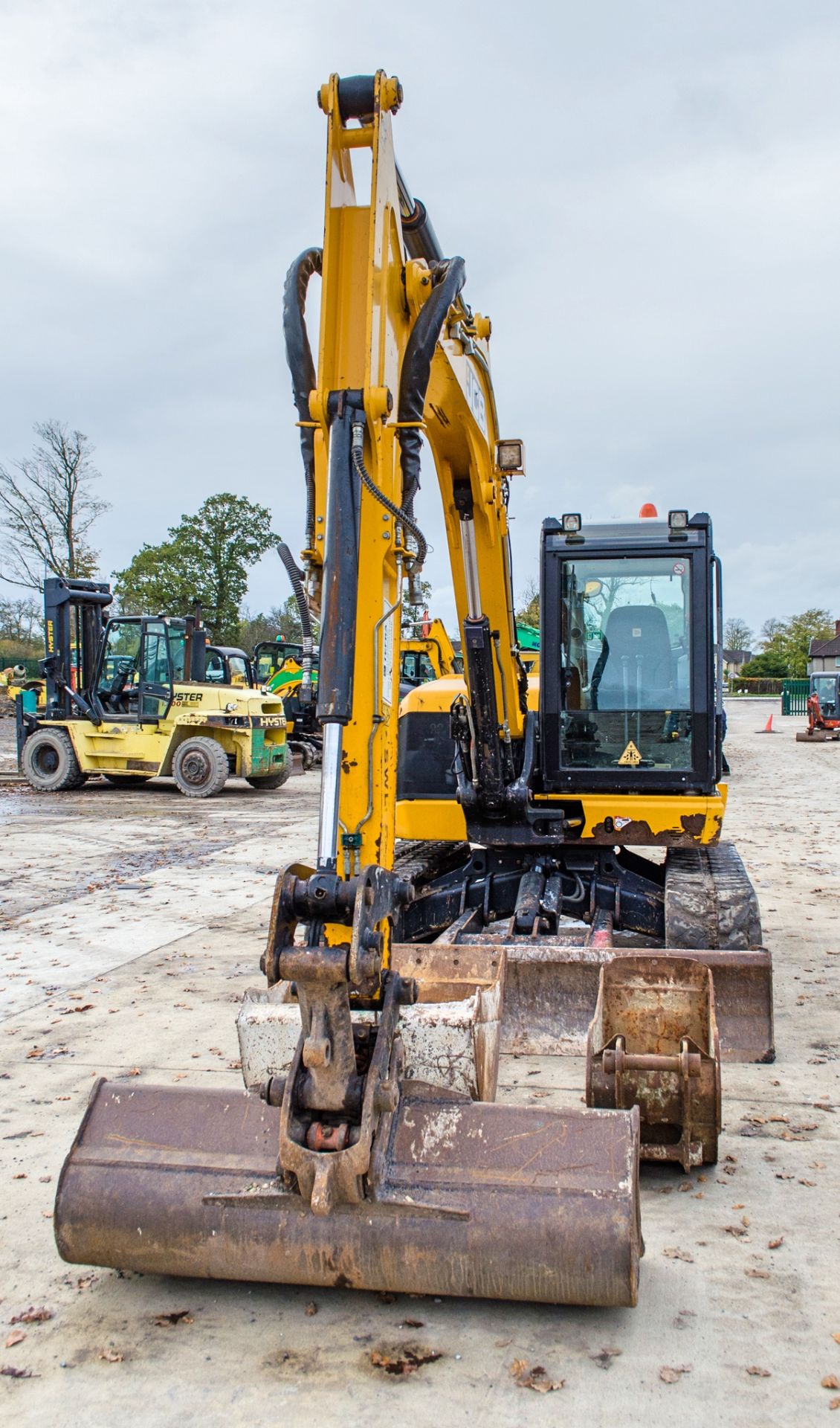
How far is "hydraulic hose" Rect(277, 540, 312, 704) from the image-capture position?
12.8ft

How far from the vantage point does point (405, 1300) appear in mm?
3096

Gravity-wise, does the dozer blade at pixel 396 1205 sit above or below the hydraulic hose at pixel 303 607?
below

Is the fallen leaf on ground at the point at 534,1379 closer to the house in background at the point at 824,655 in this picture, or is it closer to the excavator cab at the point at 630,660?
the excavator cab at the point at 630,660

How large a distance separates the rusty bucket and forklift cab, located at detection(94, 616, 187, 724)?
13758 millimetres

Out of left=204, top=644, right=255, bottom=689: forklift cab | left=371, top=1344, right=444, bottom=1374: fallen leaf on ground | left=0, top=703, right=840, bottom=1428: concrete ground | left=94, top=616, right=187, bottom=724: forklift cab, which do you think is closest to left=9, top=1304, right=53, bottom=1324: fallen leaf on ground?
left=0, top=703, right=840, bottom=1428: concrete ground

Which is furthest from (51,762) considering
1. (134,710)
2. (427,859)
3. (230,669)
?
(427,859)

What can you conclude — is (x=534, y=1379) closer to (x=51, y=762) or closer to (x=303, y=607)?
(x=303, y=607)

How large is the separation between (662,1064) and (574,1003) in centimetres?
137

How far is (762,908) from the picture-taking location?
27.9ft

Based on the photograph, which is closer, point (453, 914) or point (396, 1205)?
point (396, 1205)

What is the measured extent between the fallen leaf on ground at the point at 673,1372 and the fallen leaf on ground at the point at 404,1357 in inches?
21.0

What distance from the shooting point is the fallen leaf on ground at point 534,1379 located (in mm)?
2713

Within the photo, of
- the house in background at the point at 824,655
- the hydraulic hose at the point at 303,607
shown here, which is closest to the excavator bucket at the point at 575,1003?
the hydraulic hose at the point at 303,607

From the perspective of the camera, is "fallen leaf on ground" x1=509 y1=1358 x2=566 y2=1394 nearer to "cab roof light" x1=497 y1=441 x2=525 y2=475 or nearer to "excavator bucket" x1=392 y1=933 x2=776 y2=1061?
"excavator bucket" x1=392 y1=933 x2=776 y2=1061
